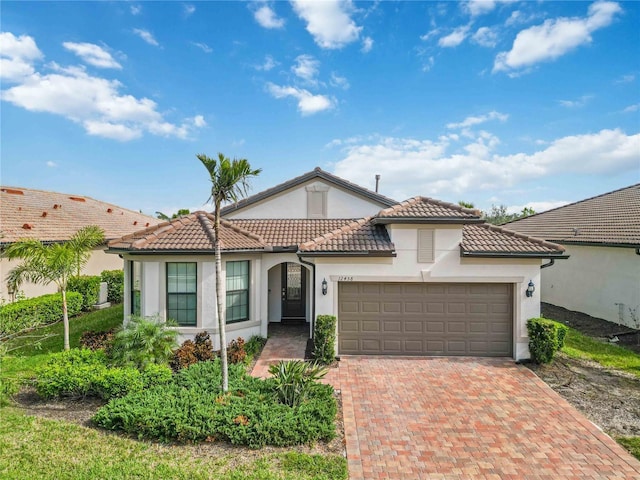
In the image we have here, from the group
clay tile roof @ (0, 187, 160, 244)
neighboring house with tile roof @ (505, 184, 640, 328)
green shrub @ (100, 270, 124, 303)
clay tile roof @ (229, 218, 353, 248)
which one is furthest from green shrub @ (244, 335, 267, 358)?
neighboring house with tile roof @ (505, 184, 640, 328)

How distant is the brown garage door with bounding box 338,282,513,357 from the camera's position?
401 inches

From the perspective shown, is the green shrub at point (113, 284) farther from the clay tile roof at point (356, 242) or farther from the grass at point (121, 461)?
the clay tile roof at point (356, 242)

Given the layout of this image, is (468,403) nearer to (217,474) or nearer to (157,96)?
(217,474)

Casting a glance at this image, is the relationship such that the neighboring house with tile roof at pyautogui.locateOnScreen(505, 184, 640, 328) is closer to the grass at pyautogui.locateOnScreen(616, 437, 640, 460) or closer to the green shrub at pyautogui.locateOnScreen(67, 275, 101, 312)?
the grass at pyautogui.locateOnScreen(616, 437, 640, 460)

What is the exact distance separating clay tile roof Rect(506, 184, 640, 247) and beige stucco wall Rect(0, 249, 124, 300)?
25407 millimetres

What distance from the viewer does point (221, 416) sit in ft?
19.5

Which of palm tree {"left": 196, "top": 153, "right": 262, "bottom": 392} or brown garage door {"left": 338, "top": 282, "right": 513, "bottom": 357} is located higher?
palm tree {"left": 196, "top": 153, "right": 262, "bottom": 392}

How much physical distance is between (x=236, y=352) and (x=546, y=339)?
30.6ft

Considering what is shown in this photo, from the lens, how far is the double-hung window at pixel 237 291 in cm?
1098

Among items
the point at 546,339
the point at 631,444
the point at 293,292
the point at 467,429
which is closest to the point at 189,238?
the point at 293,292

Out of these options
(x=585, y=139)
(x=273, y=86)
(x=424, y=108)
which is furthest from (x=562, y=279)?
(x=273, y=86)

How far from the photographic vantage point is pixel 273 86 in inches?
611

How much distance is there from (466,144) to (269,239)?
37.0 feet

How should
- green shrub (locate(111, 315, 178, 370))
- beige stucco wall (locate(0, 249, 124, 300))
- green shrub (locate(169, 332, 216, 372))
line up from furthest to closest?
beige stucco wall (locate(0, 249, 124, 300)) → green shrub (locate(169, 332, 216, 372)) → green shrub (locate(111, 315, 178, 370))
